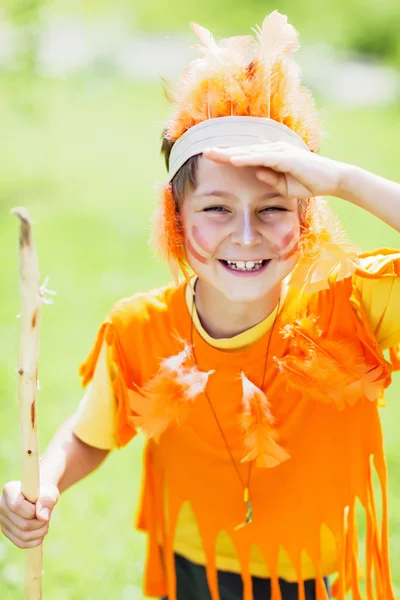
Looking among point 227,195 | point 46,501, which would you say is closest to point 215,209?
point 227,195

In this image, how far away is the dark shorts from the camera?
2.35 meters

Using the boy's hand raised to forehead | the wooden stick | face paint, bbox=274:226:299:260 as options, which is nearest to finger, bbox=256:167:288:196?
the boy's hand raised to forehead

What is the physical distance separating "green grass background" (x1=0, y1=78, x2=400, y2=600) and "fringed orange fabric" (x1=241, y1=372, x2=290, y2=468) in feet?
2.25

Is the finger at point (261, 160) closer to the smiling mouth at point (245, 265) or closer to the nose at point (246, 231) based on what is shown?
the nose at point (246, 231)

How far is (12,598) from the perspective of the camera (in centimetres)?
303

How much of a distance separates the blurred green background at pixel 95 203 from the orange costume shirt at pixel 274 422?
59 cm

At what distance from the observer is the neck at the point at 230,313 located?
2.22 m

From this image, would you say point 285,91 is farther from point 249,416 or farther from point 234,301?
point 249,416

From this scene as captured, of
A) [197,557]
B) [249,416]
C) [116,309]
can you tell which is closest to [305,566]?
[197,557]

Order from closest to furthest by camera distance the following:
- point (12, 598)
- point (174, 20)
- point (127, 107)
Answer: point (12, 598)
point (127, 107)
point (174, 20)

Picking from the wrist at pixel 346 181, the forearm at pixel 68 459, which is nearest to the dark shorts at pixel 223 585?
the forearm at pixel 68 459

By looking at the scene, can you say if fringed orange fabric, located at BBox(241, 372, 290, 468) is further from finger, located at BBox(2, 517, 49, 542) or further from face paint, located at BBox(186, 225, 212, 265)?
finger, located at BBox(2, 517, 49, 542)

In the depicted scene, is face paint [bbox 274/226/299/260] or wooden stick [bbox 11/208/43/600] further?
face paint [bbox 274/226/299/260]

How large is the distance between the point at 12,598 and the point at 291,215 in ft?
5.81
